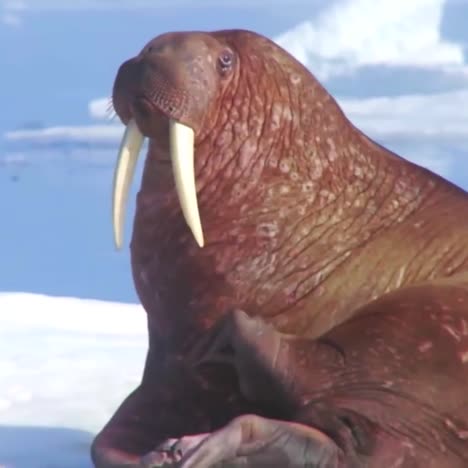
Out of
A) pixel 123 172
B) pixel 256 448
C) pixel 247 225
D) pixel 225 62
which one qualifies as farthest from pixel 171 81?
pixel 256 448

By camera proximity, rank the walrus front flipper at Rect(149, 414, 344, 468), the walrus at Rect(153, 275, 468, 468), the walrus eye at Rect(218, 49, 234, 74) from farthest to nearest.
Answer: the walrus eye at Rect(218, 49, 234, 74) → the walrus at Rect(153, 275, 468, 468) → the walrus front flipper at Rect(149, 414, 344, 468)

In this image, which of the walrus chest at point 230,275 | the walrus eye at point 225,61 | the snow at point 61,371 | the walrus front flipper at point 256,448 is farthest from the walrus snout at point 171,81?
the snow at point 61,371

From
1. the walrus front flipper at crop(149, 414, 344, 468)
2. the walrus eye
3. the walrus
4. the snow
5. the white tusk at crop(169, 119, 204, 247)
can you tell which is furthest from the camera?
the snow

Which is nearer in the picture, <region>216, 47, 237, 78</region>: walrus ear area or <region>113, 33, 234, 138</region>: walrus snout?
<region>113, 33, 234, 138</region>: walrus snout

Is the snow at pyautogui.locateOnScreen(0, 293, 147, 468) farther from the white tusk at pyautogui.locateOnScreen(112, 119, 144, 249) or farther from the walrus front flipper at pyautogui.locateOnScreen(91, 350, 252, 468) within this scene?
the white tusk at pyautogui.locateOnScreen(112, 119, 144, 249)

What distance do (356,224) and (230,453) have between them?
117 centimetres

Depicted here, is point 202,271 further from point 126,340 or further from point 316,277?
point 126,340

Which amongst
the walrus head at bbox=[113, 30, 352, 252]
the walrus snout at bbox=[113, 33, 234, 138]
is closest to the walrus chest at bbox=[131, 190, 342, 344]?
the walrus head at bbox=[113, 30, 352, 252]

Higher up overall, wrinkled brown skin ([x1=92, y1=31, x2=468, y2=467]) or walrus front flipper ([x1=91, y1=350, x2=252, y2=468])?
wrinkled brown skin ([x1=92, y1=31, x2=468, y2=467])

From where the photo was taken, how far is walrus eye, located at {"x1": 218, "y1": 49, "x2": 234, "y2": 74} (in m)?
6.03

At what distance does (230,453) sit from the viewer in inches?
206

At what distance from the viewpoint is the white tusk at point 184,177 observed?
19.3 feet

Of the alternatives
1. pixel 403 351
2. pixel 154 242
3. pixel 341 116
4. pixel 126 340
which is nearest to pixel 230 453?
pixel 403 351

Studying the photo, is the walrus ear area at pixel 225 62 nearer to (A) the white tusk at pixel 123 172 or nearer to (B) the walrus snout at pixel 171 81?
(B) the walrus snout at pixel 171 81
